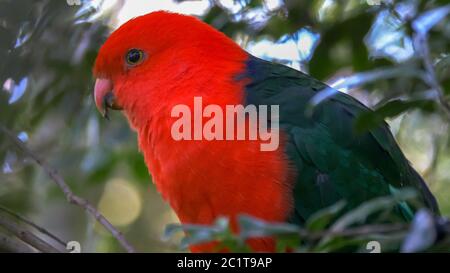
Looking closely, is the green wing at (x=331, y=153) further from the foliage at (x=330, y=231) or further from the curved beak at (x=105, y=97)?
the foliage at (x=330, y=231)

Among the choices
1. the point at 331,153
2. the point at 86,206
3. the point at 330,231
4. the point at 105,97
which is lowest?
the point at 330,231

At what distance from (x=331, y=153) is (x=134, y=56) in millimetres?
1289

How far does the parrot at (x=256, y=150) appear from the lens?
10.7 ft

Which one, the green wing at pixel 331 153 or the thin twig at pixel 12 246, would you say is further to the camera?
the green wing at pixel 331 153

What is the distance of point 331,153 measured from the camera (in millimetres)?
3357

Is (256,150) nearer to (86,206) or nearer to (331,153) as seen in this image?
(331,153)

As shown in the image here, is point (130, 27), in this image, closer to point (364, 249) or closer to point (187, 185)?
point (187, 185)

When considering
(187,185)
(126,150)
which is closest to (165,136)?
(187,185)

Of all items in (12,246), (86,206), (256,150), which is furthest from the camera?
(256,150)

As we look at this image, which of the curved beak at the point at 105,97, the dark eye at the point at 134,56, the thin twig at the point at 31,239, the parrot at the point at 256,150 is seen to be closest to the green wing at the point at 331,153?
the parrot at the point at 256,150

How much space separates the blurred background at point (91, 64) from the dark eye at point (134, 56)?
0.41 metres

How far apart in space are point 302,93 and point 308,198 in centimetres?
54

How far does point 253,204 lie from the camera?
3225mm

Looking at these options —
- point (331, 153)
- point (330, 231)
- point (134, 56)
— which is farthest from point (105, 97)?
point (330, 231)
